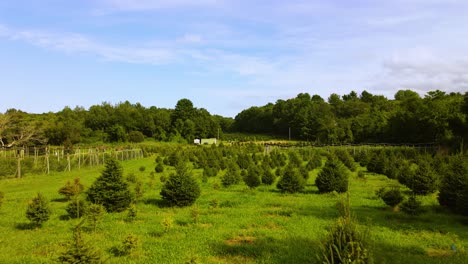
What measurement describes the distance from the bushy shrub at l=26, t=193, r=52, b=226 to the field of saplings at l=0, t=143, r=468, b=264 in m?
0.03

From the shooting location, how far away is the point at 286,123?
108 meters

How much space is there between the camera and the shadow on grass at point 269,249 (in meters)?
9.08

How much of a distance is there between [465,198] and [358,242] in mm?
9702

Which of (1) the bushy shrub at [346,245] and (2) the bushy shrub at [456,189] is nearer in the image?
(1) the bushy shrub at [346,245]

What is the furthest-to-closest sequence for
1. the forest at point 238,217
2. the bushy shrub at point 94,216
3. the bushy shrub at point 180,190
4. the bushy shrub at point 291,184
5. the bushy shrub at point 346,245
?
the bushy shrub at point 291,184
the bushy shrub at point 180,190
the bushy shrub at point 94,216
the forest at point 238,217
the bushy shrub at point 346,245

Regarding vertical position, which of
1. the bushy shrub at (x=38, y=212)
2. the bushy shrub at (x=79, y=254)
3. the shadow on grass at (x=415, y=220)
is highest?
the bushy shrub at (x=79, y=254)

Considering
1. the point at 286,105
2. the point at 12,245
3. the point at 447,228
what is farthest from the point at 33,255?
the point at 286,105

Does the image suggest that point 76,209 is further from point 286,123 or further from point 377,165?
point 286,123

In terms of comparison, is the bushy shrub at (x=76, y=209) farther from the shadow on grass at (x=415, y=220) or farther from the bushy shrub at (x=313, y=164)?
the bushy shrub at (x=313, y=164)

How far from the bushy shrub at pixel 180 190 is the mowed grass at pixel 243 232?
501 millimetres

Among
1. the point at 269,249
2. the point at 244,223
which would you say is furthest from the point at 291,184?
the point at 269,249

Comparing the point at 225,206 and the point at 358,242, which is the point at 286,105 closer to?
the point at 225,206

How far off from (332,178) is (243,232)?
8.43 m

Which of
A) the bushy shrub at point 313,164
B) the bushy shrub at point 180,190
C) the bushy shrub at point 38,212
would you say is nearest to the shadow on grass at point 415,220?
the bushy shrub at point 180,190
